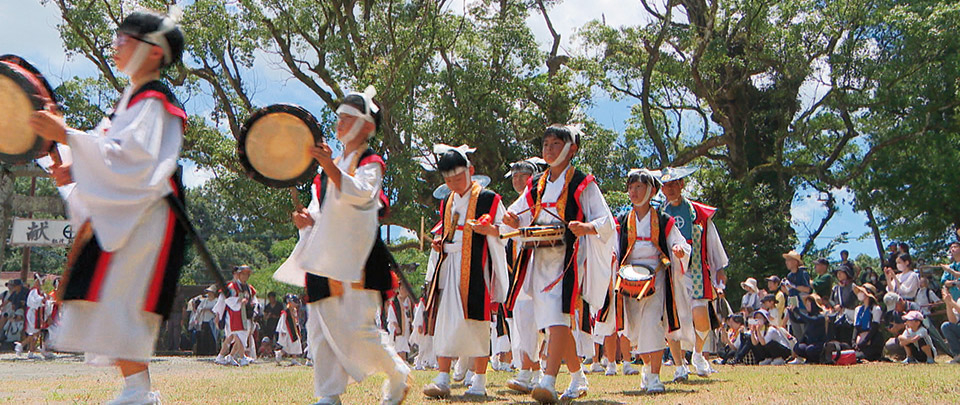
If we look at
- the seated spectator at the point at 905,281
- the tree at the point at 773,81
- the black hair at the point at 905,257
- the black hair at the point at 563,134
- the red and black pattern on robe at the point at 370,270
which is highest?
the tree at the point at 773,81

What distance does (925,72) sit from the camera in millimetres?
22203

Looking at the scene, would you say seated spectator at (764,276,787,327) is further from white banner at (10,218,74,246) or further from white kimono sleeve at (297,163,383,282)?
white banner at (10,218,74,246)

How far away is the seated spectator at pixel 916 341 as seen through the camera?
12.2m

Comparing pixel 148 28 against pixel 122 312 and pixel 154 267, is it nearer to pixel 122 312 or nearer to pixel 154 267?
pixel 154 267

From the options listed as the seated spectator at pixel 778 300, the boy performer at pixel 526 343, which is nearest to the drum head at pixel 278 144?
the boy performer at pixel 526 343

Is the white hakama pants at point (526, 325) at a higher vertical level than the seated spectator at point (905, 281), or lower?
lower

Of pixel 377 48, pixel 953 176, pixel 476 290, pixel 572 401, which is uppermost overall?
pixel 377 48

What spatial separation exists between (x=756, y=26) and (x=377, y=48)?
1010cm

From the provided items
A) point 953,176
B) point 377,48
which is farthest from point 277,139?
point 953,176

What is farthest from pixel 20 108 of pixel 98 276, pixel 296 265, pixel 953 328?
pixel 953 328

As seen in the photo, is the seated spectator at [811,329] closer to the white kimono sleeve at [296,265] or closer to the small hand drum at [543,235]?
the small hand drum at [543,235]

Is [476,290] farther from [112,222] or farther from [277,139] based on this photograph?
[112,222]

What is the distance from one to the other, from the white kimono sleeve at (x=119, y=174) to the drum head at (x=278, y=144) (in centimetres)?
70

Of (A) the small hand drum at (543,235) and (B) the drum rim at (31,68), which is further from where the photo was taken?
(A) the small hand drum at (543,235)
